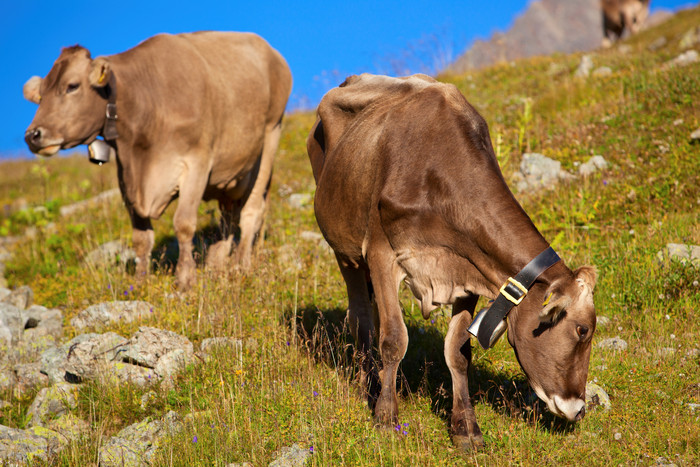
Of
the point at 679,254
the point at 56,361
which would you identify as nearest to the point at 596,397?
the point at 679,254

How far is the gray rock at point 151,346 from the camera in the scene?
246 inches

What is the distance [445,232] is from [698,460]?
2257mm

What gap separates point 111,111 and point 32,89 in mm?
1053

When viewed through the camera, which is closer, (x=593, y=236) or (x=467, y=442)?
(x=467, y=442)

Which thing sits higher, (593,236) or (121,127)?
(121,127)

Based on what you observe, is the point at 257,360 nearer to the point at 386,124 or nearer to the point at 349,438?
the point at 349,438

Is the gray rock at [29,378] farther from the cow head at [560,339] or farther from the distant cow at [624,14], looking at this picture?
the distant cow at [624,14]

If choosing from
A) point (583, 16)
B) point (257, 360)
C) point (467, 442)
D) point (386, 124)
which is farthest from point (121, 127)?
point (583, 16)

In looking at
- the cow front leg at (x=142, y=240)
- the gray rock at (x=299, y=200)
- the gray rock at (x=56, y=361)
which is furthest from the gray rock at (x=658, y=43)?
the gray rock at (x=56, y=361)

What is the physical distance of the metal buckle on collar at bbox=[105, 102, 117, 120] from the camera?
8164mm

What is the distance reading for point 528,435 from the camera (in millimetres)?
4941

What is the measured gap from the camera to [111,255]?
10164 millimetres

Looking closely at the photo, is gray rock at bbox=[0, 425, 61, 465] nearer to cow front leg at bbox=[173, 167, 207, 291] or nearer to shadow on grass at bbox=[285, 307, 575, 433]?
shadow on grass at bbox=[285, 307, 575, 433]

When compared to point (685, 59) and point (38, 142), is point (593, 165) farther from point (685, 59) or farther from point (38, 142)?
point (38, 142)
